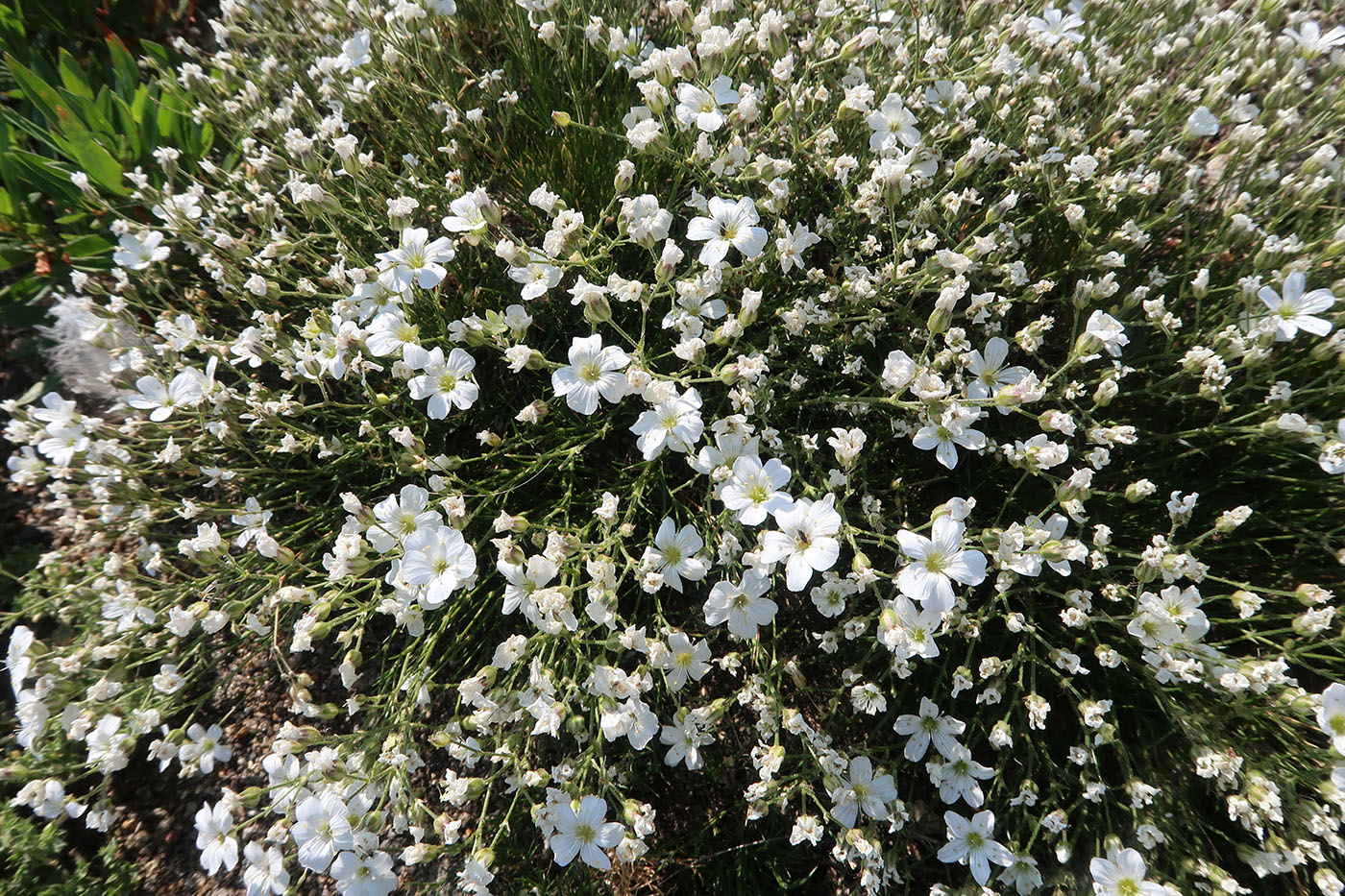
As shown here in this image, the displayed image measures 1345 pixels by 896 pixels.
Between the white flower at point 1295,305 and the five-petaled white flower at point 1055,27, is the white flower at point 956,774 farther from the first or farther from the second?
the five-petaled white flower at point 1055,27

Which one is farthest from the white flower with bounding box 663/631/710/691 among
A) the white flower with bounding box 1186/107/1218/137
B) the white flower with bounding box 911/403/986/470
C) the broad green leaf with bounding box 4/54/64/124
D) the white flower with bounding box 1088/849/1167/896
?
the broad green leaf with bounding box 4/54/64/124

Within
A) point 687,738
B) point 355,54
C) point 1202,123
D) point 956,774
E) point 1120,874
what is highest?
point 355,54

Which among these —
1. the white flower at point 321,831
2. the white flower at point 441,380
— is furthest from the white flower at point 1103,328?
the white flower at point 321,831

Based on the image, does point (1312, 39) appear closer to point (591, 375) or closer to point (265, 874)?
point (591, 375)

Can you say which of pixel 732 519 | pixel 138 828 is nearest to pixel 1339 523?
pixel 732 519

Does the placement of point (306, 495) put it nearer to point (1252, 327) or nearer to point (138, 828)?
point (138, 828)

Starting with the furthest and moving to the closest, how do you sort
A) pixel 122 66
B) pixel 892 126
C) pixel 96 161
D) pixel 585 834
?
pixel 122 66 → pixel 96 161 → pixel 892 126 → pixel 585 834

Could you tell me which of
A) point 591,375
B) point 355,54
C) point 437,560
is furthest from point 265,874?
point 355,54
